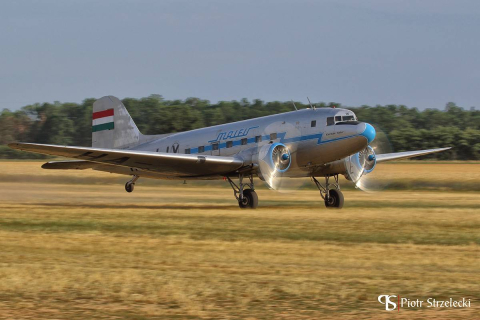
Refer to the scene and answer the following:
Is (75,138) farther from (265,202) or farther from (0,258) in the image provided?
(0,258)

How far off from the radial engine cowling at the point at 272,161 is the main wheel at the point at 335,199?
2541mm

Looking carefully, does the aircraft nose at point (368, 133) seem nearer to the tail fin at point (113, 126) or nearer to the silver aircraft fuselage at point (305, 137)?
the silver aircraft fuselage at point (305, 137)

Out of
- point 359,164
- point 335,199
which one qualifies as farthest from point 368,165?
point 335,199

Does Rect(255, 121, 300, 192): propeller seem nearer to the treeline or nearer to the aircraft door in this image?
the aircraft door

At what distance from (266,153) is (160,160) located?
3664mm

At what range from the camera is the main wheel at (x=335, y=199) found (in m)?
24.4

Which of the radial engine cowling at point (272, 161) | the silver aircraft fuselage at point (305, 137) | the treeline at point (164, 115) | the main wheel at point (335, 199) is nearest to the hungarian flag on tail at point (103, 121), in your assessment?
the silver aircraft fuselage at point (305, 137)

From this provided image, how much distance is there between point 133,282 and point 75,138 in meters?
90.9

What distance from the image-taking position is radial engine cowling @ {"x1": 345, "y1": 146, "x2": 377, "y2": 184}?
79.9 ft

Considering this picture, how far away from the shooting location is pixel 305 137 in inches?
912

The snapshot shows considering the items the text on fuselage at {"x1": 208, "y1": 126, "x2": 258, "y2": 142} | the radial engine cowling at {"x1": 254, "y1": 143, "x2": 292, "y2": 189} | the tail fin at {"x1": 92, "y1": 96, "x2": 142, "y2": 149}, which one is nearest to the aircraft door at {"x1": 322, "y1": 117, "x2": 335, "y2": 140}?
the radial engine cowling at {"x1": 254, "y1": 143, "x2": 292, "y2": 189}

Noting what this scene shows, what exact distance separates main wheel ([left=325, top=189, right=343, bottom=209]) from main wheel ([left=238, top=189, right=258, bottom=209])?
2845 millimetres

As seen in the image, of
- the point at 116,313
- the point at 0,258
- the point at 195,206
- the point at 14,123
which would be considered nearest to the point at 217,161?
the point at 195,206

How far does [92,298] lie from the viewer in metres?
9.51
